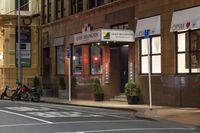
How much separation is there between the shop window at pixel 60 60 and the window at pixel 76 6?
134 inches

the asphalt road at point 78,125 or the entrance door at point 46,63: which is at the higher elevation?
the entrance door at point 46,63

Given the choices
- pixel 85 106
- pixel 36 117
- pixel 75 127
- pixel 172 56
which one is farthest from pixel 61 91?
pixel 75 127

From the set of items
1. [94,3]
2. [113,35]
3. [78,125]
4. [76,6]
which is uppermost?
[76,6]

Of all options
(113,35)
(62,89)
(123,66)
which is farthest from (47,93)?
(113,35)

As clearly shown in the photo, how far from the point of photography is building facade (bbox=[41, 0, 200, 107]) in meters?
25.3

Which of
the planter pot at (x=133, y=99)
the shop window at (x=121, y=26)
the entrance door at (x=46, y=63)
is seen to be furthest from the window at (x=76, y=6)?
Answer: the planter pot at (x=133, y=99)

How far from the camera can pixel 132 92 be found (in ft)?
94.3

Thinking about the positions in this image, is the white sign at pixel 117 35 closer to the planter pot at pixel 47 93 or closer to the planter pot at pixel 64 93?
the planter pot at pixel 64 93

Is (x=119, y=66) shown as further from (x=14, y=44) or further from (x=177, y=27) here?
(x=14, y=44)

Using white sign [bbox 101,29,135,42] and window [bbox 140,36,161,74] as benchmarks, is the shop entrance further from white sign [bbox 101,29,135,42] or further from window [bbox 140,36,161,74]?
window [bbox 140,36,161,74]

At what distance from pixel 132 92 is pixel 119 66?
15.2 ft

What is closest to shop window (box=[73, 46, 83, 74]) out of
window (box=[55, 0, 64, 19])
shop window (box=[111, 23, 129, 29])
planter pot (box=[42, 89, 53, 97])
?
window (box=[55, 0, 64, 19])

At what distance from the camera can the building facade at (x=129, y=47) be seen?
25328 mm

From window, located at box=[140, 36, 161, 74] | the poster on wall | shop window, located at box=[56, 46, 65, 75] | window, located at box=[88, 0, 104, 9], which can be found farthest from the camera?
the poster on wall
